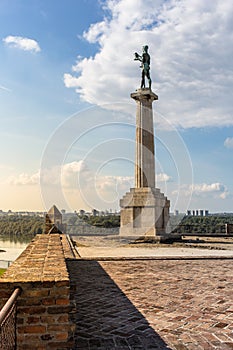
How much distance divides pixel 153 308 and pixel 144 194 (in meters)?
13.8

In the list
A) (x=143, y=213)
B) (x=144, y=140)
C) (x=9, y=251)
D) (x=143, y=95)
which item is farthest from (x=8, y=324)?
(x=9, y=251)

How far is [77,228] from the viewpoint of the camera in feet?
86.9

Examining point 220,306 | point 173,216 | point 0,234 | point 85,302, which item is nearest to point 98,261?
point 85,302

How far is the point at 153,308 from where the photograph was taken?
509 centimetres

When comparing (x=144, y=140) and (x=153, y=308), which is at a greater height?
(x=144, y=140)

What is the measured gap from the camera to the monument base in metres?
18.5

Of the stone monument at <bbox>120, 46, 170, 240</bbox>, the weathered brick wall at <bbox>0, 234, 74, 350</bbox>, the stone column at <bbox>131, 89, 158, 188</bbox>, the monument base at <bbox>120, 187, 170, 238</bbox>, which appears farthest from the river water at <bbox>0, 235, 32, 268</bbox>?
the weathered brick wall at <bbox>0, 234, 74, 350</bbox>

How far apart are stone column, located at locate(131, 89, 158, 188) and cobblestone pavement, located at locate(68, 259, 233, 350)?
10.8 meters

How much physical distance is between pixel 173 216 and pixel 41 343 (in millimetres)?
18632

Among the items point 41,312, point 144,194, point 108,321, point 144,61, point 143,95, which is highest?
point 144,61

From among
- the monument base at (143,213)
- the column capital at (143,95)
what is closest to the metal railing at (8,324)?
the monument base at (143,213)

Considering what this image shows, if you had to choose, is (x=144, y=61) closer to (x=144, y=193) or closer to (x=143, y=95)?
(x=143, y=95)

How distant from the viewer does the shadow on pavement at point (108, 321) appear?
12.3 ft

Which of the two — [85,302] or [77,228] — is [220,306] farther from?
[77,228]
